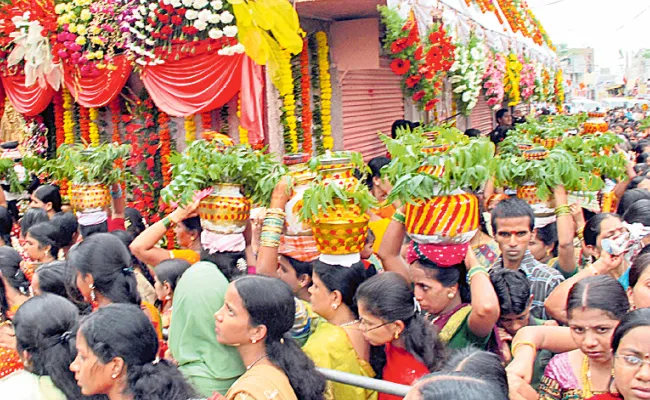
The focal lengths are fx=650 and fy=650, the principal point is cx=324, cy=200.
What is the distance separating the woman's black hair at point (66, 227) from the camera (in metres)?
5.12

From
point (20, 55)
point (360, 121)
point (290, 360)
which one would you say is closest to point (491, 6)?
point (360, 121)

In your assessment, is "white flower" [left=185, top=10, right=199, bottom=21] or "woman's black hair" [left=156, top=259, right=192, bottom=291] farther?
"white flower" [left=185, top=10, right=199, bottom=21]

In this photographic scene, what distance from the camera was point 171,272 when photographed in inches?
152

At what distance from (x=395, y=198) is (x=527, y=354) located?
0.94 m

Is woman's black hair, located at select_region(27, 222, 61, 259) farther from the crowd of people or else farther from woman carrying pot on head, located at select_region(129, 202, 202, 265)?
the crowd of people

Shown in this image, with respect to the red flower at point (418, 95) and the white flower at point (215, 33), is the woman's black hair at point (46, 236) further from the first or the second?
the red flower at point (418, 95)

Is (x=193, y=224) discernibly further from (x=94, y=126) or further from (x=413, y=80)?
(x=94, y=126)

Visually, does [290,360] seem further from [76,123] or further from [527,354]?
[76,123]

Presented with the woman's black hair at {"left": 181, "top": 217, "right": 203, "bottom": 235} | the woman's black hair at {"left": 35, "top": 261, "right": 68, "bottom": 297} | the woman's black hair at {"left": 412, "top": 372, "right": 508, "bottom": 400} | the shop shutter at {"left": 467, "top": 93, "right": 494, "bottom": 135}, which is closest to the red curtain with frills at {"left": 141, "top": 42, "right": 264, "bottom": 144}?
the woman's black hair at {"left": 181, "top": 217, "right": 203, "bottom": 235}

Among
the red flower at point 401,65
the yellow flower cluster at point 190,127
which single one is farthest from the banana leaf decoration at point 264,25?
the red flower at point 401,65

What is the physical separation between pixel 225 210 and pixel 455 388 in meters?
2.40

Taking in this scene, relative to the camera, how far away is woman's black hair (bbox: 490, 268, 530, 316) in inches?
124

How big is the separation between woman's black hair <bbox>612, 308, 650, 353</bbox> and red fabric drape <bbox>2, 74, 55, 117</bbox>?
8210mm

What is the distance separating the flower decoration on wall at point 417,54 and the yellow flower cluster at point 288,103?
1.22 meters
